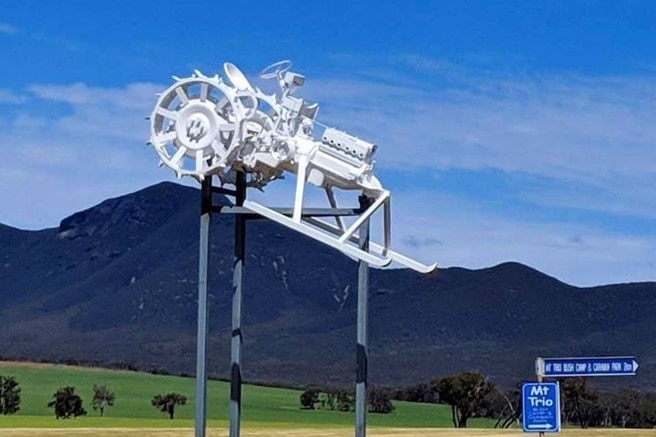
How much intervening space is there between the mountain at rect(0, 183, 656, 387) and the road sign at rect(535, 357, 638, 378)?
98.2m

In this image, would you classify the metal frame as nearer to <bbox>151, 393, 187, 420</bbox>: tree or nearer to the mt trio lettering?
the mt trio lettering

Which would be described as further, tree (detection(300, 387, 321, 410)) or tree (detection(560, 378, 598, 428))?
tree (detection(300, 387, 321, 410))

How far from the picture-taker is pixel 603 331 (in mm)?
151250

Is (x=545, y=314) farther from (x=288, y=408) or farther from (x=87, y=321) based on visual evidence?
(x=288, y=408)

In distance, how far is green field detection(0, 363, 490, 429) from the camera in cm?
8675

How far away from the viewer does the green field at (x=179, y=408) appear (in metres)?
86.8

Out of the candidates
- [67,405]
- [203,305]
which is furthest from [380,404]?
[203,305]

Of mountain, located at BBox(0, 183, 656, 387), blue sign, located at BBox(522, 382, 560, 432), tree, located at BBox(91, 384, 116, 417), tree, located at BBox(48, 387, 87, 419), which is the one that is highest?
mountain, located at BBox(0, 183, 656, 387)

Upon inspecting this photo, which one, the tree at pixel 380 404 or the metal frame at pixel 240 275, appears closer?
the metal frame at pixel 240 275

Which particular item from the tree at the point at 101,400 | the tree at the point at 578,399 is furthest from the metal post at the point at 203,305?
the tree at the point at 101,400

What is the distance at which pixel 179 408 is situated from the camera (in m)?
106

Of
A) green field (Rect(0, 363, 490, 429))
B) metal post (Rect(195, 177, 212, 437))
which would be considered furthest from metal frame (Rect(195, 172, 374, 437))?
green field (Rect(0, 363, 490, 429))

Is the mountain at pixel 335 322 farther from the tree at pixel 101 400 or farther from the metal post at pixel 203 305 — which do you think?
the metal post at pixel 203 305

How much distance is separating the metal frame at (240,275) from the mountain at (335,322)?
96433 millimetres
